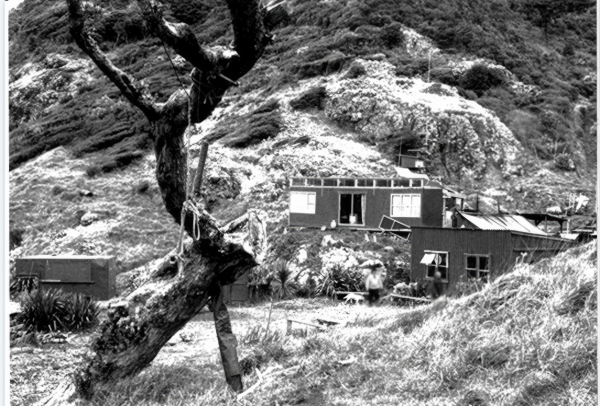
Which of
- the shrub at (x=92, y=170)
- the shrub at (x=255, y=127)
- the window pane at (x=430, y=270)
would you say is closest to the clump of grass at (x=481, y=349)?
the window pane at (x=430, y=270)

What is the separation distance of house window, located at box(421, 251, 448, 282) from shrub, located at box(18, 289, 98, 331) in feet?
7.97

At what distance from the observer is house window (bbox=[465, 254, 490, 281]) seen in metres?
2.48

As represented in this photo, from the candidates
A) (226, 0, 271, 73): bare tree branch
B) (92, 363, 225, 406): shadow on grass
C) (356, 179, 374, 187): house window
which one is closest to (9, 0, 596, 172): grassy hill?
(226, 0, 271, 73): bare tree branch

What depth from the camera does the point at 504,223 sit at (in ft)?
8.29

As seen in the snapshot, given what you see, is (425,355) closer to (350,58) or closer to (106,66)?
(350,58)

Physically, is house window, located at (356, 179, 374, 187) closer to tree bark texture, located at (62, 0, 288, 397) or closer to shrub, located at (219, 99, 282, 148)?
tree bark texture, located at (62, 0, 288, 397)

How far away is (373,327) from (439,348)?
1.06 feet

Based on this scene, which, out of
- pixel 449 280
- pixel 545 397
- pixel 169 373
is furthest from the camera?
pixel 169 373

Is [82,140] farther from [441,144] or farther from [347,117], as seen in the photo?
[441,144]

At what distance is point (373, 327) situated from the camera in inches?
122

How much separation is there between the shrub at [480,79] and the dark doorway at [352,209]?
953 millimetres

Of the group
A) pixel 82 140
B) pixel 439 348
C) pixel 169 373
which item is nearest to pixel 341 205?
pixel 439 348

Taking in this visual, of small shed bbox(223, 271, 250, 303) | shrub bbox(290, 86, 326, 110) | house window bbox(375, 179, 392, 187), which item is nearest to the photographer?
house window bbox(375, 179, 392, 187)

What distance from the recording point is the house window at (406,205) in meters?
2.51
